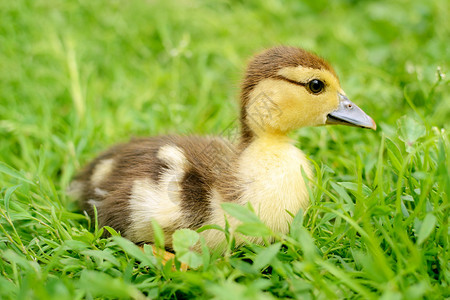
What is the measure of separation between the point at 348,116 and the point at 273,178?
38cm

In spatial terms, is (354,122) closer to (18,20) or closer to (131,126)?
(131,126)

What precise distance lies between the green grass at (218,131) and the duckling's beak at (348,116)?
0.32 ft

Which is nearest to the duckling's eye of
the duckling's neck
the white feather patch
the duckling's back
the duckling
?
the duckling

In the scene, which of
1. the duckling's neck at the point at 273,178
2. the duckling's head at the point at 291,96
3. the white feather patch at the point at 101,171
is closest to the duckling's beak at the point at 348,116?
the duckling's head at the point at 291,96

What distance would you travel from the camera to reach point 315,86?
169 cm

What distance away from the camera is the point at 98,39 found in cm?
319

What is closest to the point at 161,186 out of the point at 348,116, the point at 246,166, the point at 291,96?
the point at 246,166

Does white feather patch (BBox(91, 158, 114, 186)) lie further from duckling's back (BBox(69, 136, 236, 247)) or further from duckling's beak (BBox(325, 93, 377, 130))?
duckling's beak (BBox(325, 93, 377, 130))

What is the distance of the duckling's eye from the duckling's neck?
0.20m

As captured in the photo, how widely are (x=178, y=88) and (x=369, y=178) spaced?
1361 millimetres

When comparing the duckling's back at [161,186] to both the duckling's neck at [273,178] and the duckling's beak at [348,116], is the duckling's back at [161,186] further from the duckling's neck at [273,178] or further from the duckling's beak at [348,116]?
the duckling's beak at [348,116]

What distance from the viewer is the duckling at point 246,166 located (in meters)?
1.57

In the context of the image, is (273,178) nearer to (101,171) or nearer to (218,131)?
(101,171)

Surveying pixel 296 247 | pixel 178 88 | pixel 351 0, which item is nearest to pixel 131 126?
pixel 178 88
